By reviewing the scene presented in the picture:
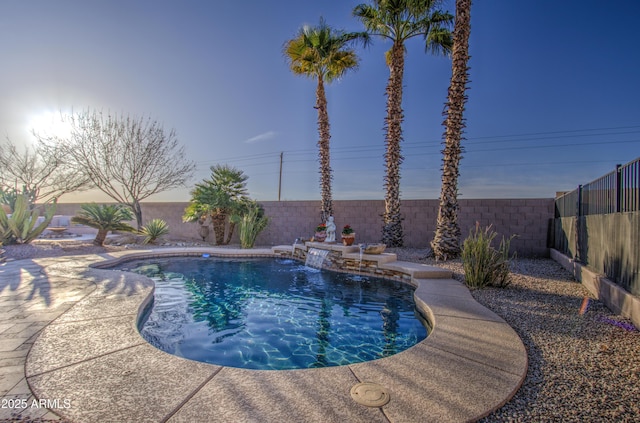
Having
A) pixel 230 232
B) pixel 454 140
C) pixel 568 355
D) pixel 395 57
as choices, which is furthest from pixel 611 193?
pixel 230 232

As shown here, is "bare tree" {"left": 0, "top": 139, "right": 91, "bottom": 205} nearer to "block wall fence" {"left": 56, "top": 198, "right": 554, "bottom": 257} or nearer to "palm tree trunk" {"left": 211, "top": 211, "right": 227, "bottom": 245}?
"block wall fence" {"left": 56, "top": 198, "right": 554, "bottom": 257}

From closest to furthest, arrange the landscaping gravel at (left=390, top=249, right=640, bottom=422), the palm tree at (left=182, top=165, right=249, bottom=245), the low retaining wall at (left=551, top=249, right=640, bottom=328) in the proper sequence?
the landscaping gravel at (left=390, top=249, right=640, bottom=422) < the low retaining wall at (left=551, top=249, right=640, bottom=328) < the palm tree at (left=182, top=165, right=249, bottom=245)

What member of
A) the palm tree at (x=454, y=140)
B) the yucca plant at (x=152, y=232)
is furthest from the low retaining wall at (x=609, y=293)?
the yucca plant at (x=152, y=232)

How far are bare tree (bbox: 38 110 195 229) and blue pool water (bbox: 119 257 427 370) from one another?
9531mm

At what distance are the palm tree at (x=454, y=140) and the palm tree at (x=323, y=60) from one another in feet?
13.5

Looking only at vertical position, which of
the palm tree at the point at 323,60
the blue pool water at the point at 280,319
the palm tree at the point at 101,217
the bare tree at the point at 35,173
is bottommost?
the blue pool water at the point at 280,319

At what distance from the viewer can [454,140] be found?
308 inches

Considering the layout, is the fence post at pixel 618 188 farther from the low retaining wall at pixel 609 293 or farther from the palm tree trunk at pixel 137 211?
the palm tree trunk at pixel 137 211

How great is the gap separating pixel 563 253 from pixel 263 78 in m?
10.9

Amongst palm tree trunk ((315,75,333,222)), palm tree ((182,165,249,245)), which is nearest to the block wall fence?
palm tree trunk ((315,75,333,222))

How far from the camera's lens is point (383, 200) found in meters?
11.0

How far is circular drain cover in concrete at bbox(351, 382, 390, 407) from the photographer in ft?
6.54

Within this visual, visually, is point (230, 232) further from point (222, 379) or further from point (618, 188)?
point (618, 188)

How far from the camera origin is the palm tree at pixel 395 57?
970 cm
